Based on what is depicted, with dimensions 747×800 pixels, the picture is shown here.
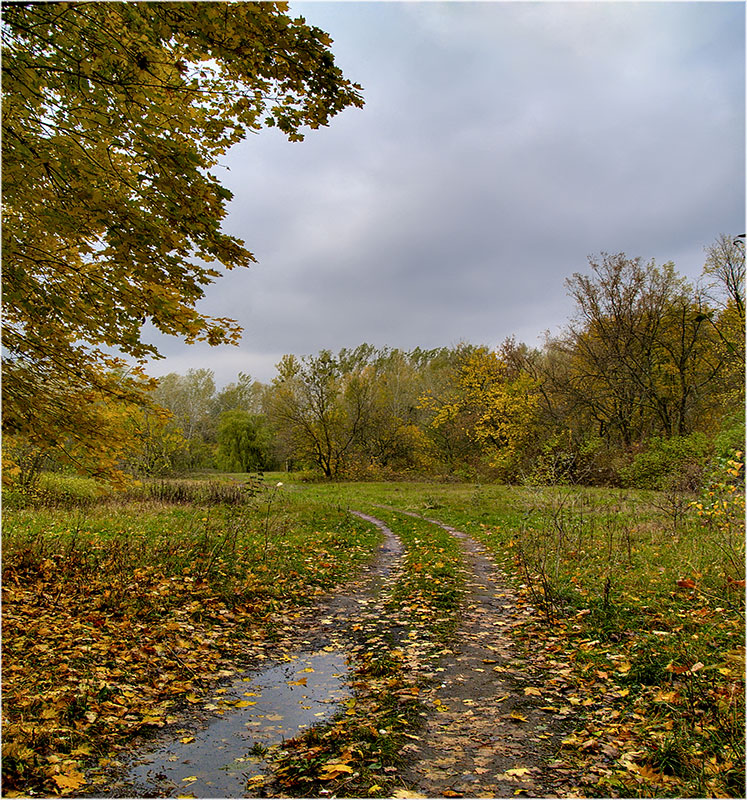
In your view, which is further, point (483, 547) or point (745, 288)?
point (745, 288)

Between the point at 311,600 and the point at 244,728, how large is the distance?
3481mm

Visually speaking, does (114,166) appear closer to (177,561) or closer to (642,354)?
(177,561)

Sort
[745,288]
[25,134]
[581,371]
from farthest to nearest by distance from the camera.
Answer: [581,371], [745,288], [25,134]

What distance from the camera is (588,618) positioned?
17.5ft

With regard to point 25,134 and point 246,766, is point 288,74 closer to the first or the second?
point 25,134

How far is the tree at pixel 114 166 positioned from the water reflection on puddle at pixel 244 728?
9.74ft

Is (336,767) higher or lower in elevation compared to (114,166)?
lower

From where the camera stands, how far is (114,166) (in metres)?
4.11

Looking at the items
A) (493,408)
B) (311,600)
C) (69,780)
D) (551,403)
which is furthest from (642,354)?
(69,780)

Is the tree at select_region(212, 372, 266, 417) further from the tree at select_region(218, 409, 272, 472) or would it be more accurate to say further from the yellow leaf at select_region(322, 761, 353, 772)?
the yellow leaf at select_region(322, 761, 353, 772)

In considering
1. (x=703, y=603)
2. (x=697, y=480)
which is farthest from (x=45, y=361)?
(x=697, y=480)

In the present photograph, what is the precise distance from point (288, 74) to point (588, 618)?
6200mm

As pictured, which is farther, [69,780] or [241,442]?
[241,442]

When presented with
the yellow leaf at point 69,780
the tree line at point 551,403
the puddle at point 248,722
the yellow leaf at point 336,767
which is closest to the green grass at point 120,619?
the yellow leaf at point 69,780
